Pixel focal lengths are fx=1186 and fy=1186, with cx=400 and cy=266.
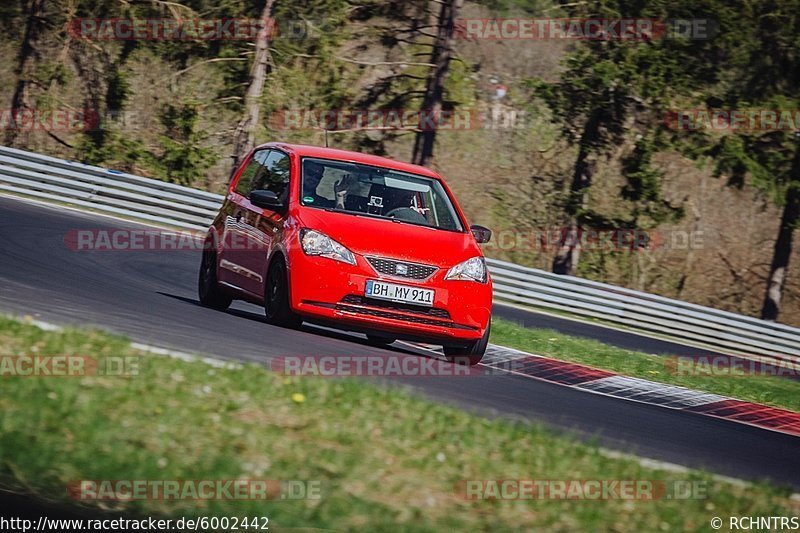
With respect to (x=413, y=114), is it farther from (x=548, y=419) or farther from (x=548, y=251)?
(x=548, y=419)

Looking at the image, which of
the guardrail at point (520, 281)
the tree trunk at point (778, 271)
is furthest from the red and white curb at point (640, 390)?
the tree trunk at point (778, 271)

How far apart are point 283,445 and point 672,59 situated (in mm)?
27181

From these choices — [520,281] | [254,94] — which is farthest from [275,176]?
[254,94]

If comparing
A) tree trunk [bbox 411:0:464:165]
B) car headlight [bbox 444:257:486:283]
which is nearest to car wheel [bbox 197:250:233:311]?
car headlight [bbox 444:257:486:283]

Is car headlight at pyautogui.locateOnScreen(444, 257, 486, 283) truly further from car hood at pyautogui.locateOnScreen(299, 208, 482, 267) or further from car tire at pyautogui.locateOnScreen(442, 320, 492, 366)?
car tire at pyautogui.locateOnScreen(442, 320, 492, 366)

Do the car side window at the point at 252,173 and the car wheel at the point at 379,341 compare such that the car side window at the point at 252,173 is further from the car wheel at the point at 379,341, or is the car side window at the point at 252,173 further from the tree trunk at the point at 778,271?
the tree trunk at the point at 778,271

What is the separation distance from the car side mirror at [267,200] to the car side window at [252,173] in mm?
1212

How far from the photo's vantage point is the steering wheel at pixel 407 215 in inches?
439

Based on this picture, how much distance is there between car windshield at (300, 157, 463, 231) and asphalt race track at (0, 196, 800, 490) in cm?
126

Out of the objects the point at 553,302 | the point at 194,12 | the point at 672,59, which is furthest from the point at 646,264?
the point at 194,12

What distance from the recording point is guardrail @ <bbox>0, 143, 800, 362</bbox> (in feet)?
78.8

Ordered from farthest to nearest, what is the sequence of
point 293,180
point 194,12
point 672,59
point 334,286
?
point 194,12
point 672,59
point 293,180
point 334,286

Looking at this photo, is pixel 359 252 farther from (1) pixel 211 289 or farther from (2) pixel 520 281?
(2) pixel 520 281

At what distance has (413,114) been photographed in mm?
32938
